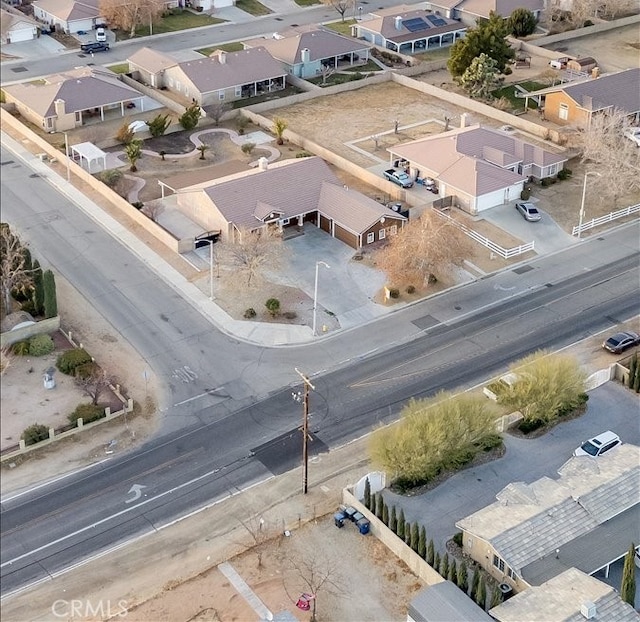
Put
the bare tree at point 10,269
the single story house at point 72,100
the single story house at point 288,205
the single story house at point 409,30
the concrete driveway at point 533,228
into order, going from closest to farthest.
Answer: the bare tree at point 10,269 < the single story house at point 288,205 < the concrete driveway at point 533,228 < the single story house at point 72,100 < the single story house at point 409,30

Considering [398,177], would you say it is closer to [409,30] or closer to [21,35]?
[409,30]

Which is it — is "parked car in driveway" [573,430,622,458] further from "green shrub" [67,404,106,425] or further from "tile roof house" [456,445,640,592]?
"green shrub" [67,404,106,425]

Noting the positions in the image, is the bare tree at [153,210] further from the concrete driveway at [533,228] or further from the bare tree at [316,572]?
the bare tree at [316,572]

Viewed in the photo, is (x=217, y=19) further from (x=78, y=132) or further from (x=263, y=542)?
(x=263, y=542)

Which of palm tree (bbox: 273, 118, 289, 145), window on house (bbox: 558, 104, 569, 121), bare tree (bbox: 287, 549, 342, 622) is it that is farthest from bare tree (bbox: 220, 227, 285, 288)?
window on house (bbox: 558, 104, 569, 121)

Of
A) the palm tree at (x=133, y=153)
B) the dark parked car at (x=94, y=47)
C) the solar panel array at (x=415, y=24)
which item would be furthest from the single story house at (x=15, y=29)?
the solar panel array at (x=415, y=24)

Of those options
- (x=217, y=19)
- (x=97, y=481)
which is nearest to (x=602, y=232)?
(x=97, y=481)

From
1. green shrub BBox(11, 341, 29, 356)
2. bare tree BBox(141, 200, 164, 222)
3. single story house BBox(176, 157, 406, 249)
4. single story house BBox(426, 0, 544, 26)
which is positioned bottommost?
green shrub BBox(11, 341, 29, 356)
